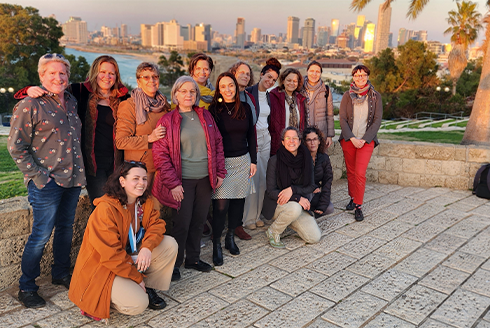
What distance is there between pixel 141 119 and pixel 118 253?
47.0 inches

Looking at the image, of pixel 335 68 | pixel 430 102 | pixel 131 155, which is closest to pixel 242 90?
pixel 131 155

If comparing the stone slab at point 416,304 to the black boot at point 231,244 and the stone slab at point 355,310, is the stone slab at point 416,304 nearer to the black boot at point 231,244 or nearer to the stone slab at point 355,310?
the stone slab at point 355,310

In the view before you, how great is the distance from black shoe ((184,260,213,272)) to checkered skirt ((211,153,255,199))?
614 millimetres

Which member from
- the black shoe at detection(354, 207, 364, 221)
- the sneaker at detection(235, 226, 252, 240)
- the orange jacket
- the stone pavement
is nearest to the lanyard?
the orange jacket

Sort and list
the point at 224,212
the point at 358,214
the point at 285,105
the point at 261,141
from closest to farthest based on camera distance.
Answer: the point at 224,212 < the point at 261,141 < the point at 285,105 < the point at 358,214

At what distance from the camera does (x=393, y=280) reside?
3.54 m

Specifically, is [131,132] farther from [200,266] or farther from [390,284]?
[390,284]

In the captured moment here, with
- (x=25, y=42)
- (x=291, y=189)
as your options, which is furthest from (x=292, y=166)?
(x=25, y=42)

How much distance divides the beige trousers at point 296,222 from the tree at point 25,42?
3366 centimetres

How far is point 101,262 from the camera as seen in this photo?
2.73 m

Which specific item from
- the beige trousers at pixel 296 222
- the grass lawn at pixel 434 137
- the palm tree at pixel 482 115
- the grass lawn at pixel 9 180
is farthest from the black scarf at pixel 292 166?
the grass lawn at pixel 434 137

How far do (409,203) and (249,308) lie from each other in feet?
11.6

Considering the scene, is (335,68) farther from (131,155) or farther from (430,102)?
(131,155)

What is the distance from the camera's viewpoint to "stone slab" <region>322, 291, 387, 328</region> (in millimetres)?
2915
